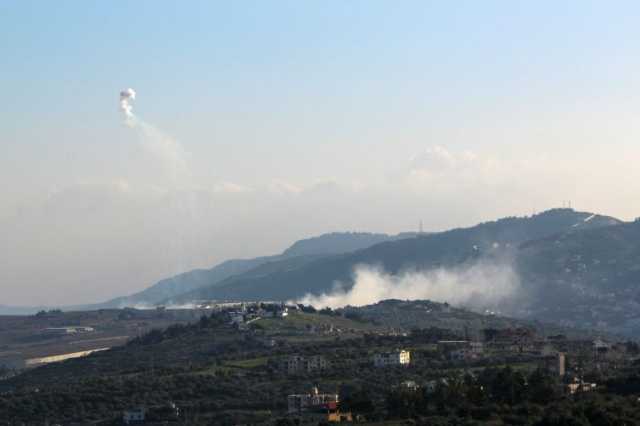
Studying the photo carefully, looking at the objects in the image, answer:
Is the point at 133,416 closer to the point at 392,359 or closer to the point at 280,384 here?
the point at 280,384

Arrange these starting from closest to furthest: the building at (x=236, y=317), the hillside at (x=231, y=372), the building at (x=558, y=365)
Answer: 1. the hillside at (x=231, y=372)
2. the building at (x=558, y=365)
3. the building at (x=236, y=317)

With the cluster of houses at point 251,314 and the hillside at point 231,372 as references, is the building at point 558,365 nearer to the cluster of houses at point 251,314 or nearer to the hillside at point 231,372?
the hillside at point 231,372

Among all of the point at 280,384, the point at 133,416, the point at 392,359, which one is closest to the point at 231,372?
the point at 280,384

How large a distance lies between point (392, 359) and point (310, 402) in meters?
26.1

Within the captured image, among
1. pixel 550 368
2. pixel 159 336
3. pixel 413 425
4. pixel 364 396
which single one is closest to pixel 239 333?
pixel 159 336

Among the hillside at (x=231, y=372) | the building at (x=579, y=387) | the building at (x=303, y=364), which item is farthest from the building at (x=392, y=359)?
the building at (x=579, y=387)

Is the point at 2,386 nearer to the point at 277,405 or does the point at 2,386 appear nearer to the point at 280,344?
the point at 280,344

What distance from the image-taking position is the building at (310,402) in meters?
100

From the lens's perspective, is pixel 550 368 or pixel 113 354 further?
pixel 113 354

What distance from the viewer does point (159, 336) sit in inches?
6850

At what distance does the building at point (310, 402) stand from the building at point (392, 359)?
66.4 feet

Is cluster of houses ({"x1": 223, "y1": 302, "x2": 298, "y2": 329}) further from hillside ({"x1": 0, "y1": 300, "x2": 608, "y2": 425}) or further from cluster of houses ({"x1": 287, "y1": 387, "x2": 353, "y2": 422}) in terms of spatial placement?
cluster of houses ({"x1": 287, "y1": 387, "x2": 353, "y2": 422})

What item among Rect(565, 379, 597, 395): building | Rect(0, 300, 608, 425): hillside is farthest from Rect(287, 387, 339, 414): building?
Rect(565, 379, 597, 395): building

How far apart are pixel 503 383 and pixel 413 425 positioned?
13.3 m
